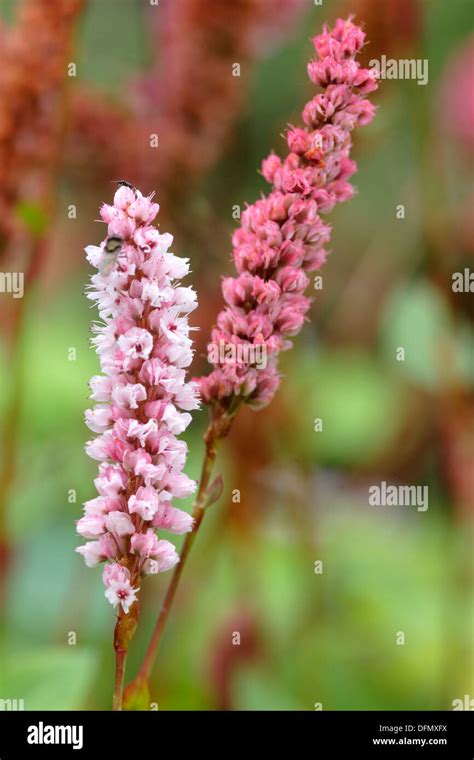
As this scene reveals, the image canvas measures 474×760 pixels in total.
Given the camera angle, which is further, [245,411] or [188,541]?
[245,411]

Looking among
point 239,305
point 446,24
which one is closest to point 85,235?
point 446,24

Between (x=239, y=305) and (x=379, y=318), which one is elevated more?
(x=379, y=318)
